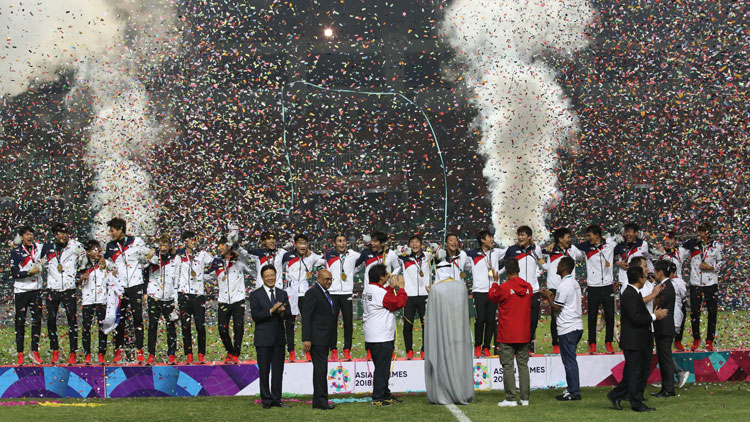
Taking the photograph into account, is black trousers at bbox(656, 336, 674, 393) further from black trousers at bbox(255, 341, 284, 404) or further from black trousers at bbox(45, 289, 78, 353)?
black trousers at bbox(45, 289, 78, 353)

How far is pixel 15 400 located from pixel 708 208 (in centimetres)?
1389

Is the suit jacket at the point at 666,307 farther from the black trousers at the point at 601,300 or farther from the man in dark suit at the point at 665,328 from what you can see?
the black trousers at the point at 601,300

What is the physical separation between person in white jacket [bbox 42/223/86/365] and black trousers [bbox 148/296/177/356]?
1257 mm

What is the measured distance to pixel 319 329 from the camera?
31.6 feet

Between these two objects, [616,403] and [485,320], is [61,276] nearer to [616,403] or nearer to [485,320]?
[485,320]

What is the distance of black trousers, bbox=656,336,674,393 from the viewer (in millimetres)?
10156

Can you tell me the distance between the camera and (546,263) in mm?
12680

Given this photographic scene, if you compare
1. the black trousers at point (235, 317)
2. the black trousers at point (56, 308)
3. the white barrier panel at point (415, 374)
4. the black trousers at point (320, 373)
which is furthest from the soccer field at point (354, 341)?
the black trousers at point (320, 373)

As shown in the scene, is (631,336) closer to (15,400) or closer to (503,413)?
(503,413)

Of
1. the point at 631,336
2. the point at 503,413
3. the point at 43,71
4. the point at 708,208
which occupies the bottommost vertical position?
the point at 503,413

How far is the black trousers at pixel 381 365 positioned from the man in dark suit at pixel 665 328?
3371 millimetres

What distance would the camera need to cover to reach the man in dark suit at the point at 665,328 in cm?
991

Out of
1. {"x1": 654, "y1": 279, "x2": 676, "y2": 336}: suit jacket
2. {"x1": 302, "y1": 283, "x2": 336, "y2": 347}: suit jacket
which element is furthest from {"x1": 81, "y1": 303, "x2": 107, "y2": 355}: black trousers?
{"x1": 654, "y1": 279, "x2": 676, "y2": 336}: suit jacket

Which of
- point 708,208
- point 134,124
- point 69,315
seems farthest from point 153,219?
point 708,208
